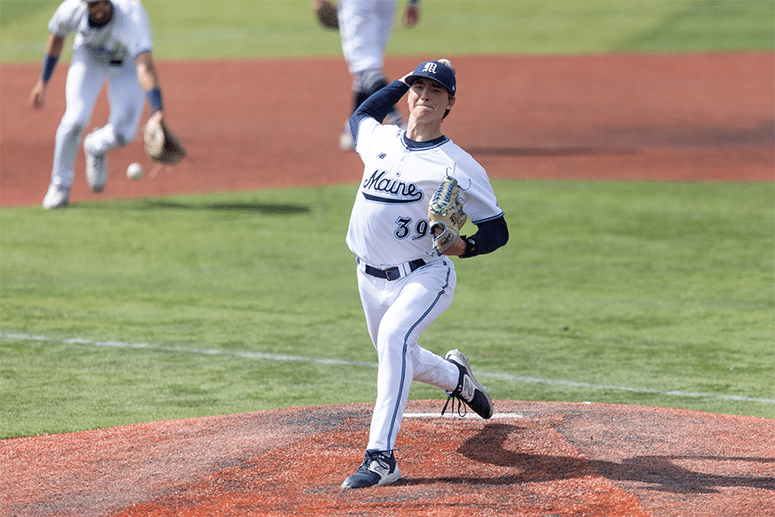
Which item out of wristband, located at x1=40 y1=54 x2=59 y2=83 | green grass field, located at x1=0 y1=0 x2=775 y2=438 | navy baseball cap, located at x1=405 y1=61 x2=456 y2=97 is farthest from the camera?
wristband, located at x1=40 y1=54 x2=59 y2=83

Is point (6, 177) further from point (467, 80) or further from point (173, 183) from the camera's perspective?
point (467, 80)

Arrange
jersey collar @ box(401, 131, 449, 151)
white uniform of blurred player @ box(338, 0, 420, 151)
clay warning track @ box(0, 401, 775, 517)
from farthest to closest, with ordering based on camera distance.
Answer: white uniform of blurred player @ box(338, 0, 420, 151) → jersey collar @ box(401, 131, 449, 151) → clay warning track @ box(0, 401, 775, 517)

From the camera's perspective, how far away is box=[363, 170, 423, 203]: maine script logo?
4398mm

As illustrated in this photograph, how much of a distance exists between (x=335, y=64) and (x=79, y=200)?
1257cm

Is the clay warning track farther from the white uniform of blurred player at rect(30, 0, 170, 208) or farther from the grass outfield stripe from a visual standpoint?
the white uniform of blurred player at rect(30, 0, 170, 208)

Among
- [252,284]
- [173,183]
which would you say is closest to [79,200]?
[173,183]

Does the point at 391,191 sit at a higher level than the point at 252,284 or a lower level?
higher

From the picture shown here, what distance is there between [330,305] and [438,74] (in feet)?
11.6

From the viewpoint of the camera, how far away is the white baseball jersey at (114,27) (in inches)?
371

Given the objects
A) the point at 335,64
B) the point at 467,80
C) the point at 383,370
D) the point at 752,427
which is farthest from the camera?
the point at 335,64

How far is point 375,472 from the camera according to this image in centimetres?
405

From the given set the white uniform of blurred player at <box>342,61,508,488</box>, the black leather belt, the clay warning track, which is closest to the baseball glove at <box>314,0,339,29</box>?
the clay warning track

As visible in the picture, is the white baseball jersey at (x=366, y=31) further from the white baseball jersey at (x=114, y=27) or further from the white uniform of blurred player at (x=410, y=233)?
the white uniform of blurred player at (x=410, y=233)

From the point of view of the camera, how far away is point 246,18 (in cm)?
3059
